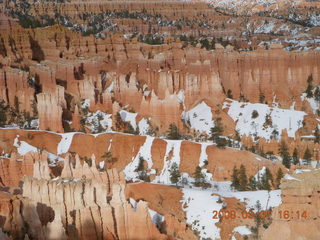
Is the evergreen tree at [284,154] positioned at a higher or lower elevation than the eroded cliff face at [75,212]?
lower

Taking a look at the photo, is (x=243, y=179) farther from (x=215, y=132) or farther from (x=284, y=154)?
(x=215, y=132)

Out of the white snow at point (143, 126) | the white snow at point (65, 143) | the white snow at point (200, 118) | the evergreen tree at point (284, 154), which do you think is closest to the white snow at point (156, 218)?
the evergreen tree at point (284, 154)

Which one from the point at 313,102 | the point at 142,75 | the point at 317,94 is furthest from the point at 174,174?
the point at 317,94

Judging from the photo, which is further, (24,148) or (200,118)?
(200,118)

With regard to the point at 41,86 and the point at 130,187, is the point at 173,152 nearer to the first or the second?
the point at 130,187

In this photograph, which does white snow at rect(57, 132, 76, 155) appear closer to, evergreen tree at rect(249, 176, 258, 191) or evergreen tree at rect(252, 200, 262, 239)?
evergreen tree at rect(249, 176, 258, 191)

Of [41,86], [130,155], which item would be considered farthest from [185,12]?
[130,155]

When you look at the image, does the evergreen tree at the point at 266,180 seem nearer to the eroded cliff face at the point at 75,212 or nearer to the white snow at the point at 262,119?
the eroded cliff face at the point at 75,212
